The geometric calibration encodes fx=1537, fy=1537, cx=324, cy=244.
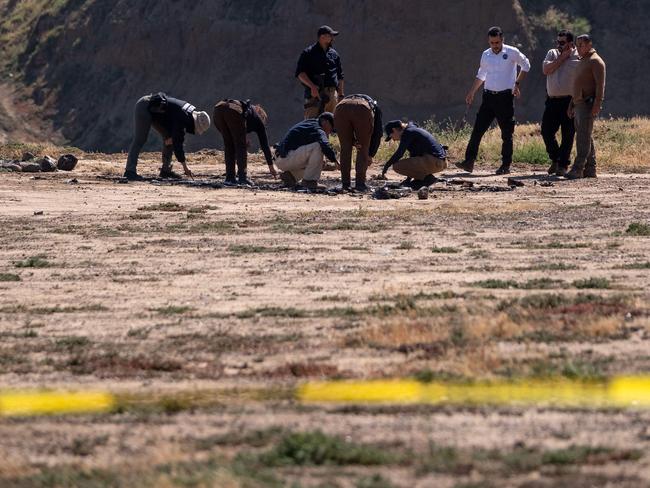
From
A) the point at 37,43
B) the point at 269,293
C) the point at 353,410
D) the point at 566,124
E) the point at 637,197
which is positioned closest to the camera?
the point at 353,410

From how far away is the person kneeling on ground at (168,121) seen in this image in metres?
20.1

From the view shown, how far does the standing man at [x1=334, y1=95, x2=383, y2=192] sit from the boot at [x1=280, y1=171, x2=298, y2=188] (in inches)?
32.5

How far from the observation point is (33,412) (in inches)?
256

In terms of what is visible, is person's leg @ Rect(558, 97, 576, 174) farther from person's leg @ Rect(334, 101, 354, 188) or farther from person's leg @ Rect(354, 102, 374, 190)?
person's leg @ Rect(334, 101, 354, 188)

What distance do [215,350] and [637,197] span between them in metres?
10.1

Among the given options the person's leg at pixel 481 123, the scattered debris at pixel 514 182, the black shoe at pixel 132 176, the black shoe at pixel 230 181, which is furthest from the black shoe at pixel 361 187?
the black shoe at pixel 132 176

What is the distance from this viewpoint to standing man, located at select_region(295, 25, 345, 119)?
19.7 meters

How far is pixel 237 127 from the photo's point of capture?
19.3 metres

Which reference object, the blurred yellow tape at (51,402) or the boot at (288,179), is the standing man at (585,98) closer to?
the boot at (288,179)

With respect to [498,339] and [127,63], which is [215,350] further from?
[127,63]

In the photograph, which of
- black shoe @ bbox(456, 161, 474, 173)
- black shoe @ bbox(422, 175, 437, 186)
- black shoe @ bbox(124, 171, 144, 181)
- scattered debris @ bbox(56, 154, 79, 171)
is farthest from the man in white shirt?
scattered debris @ bbox(56, 154, 79, 171)

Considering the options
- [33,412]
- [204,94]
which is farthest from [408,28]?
[33,412]

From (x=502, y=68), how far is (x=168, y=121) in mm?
4500

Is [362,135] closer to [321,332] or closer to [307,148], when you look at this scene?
[307,148]
